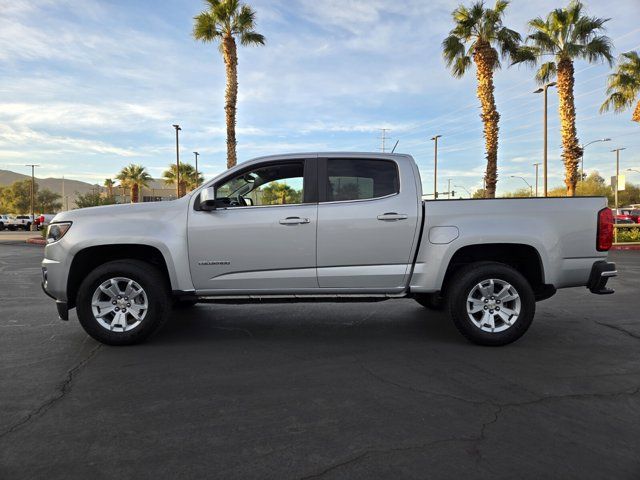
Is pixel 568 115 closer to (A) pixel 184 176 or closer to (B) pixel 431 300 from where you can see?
(B) pixel 431 300

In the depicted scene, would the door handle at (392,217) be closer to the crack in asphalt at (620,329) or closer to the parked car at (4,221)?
the crack in asphalt at (620,329)

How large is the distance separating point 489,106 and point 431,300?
21.1m

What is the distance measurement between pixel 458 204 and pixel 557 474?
3.11m

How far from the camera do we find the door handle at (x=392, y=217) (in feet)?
17.5

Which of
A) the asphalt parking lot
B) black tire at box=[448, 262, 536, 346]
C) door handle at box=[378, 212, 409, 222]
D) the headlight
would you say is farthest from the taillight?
the headlight

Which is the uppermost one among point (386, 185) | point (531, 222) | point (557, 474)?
point (386, 185)

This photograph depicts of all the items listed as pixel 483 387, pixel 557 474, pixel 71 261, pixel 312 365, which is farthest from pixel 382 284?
pixel 71 261

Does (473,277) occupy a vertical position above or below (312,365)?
above

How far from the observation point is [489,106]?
2472 centimetres

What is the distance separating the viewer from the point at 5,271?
12.7 m

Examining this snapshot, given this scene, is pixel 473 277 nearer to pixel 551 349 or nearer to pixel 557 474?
pixel 551 349

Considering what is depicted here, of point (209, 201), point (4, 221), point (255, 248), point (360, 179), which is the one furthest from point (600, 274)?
point (4, 221)

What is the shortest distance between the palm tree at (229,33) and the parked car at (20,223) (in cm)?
3487

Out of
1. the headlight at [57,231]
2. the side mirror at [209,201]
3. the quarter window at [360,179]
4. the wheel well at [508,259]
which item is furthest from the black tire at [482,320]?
the headlight at [57,231]
